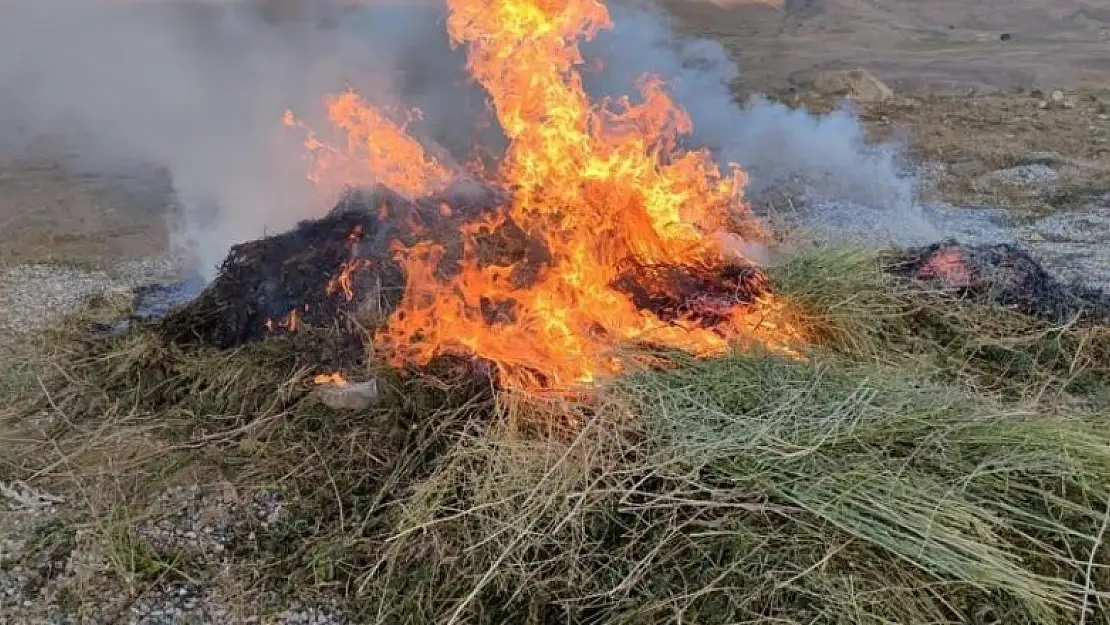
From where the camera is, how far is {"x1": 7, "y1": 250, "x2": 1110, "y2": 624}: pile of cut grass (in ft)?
9.20

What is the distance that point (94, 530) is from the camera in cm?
359

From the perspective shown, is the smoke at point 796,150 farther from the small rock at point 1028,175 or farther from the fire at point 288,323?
the fire at point 288,323

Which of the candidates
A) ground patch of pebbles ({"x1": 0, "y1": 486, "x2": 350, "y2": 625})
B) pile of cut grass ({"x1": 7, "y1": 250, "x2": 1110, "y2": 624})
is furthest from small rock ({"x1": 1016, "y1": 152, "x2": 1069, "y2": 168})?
ground patch of pebbles ({"x1": 0, "y1": 486, "x2": 350, "y2": 625})

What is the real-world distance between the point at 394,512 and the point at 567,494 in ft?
2.61

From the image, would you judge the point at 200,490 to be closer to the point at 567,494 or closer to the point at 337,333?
the point at 337,333

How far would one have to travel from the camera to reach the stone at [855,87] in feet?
42.7

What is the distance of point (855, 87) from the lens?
1316cm

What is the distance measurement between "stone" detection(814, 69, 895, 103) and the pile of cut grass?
9.36 metres

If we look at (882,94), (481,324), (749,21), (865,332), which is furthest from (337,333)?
(749,21)

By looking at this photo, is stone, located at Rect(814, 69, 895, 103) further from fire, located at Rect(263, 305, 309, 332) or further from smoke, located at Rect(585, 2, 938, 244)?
fire, located at Rect(263, 305, 309, 332)

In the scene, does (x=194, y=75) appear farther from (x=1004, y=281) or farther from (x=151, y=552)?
(x=1004, y=281)

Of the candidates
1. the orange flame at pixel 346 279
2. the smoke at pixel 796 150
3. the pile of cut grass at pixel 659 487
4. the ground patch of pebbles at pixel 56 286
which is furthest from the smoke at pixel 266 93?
the pile of cut grass at pixel 659 487

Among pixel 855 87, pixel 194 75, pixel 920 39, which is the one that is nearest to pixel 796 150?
pixel 855 87

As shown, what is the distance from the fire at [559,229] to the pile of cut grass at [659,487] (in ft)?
0.94
